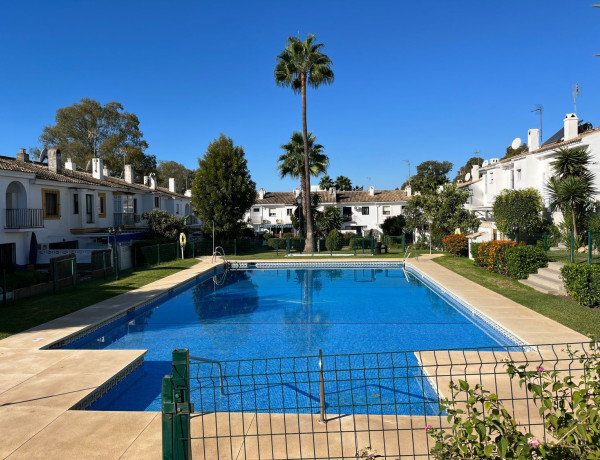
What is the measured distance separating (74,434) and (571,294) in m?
13.6

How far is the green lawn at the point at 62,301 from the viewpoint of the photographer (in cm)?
1259

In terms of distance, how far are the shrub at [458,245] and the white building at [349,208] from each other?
20466 millimetres

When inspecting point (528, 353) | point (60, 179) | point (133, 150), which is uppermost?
point (133, 150)

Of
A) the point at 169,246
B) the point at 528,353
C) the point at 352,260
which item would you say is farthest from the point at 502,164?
the point at 528,353

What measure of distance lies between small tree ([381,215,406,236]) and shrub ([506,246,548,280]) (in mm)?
27886

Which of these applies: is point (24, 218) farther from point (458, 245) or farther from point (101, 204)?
point (458, 245)

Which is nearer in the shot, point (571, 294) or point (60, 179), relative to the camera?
point (571, 294)

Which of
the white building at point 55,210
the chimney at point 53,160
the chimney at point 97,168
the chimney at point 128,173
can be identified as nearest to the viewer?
the white building at point 55,210

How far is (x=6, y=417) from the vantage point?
641 cm

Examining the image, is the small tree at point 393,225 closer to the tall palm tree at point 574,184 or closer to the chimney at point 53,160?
the tall palm tree at point 574,184

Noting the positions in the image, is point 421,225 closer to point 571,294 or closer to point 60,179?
point 571,294

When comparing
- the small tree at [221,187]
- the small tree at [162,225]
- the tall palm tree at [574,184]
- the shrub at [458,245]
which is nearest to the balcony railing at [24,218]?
the small tree at [162,225]

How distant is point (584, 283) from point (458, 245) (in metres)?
16.3

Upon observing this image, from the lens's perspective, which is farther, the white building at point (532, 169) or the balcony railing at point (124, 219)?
the balcony railing at point (124, 219)
